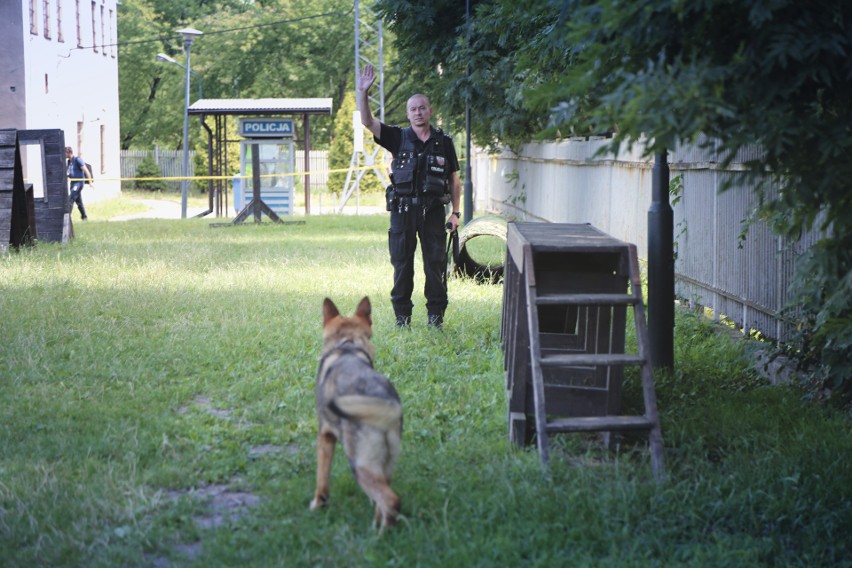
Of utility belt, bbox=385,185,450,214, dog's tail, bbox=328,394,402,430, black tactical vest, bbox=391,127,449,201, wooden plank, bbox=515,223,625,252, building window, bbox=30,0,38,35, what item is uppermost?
building window, bbox=30,0,38,35

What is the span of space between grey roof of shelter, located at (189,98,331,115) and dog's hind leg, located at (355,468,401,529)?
80.5 feet

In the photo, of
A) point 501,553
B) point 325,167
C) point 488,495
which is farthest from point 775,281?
point 325,167

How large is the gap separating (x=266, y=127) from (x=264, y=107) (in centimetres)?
147

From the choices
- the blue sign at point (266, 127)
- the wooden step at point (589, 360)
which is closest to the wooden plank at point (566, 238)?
the wooden step at point (589, 360)

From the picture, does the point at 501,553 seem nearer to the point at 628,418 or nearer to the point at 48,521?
the point at 628,418

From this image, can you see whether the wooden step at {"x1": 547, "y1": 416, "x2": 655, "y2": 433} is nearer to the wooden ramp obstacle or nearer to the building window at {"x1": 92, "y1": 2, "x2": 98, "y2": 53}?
the wooden ramp obstacle

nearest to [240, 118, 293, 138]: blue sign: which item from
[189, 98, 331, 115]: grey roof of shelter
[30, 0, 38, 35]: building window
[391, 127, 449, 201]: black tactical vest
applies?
[189, 98, 331, 115]: grey roof of shelter

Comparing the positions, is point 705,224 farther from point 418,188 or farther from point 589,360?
point 589,360

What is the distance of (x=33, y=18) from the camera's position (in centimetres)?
3053

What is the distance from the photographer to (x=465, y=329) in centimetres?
930

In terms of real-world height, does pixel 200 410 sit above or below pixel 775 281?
below

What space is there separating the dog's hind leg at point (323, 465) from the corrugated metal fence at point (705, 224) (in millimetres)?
1637

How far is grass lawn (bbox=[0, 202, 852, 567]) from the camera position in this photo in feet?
14.3

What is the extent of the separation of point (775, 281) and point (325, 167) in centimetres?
4314
